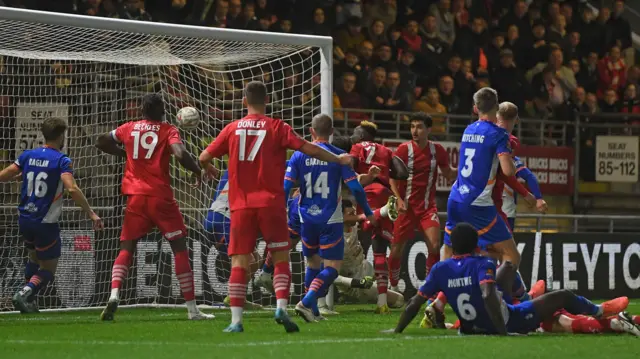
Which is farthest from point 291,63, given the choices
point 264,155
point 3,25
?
point 264,155

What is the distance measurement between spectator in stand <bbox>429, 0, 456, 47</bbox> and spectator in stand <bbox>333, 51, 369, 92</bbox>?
295 cm

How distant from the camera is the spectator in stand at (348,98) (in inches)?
735

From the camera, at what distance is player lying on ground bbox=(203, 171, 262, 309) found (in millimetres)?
13625

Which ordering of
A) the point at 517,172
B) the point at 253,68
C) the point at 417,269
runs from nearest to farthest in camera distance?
the point at 517,172
the point at 253,68
the point at 417,269

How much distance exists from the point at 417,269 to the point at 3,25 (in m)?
6.56

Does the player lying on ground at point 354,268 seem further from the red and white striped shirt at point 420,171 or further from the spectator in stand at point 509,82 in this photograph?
the spectator in stand at point 509,82

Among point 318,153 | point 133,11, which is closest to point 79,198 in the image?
point 318,153

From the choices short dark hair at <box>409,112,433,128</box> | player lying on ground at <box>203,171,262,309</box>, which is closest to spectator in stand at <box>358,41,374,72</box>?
player lying on ground at <box>203,171,262,309</box>

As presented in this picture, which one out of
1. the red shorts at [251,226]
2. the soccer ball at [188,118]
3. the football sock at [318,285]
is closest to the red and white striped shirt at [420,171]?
the football sock at [318,285]

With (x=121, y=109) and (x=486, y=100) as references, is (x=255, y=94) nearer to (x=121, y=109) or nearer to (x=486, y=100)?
(x=486, y=100)

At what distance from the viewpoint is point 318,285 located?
36.6 ft

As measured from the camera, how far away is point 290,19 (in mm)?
19391

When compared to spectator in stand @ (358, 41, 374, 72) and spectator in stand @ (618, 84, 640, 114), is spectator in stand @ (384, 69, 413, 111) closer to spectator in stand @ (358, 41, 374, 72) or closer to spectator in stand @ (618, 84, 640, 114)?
spectator in stand @ (358, 41, 374, 72)

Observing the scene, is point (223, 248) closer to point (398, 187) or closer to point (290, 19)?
point (398, 187)
